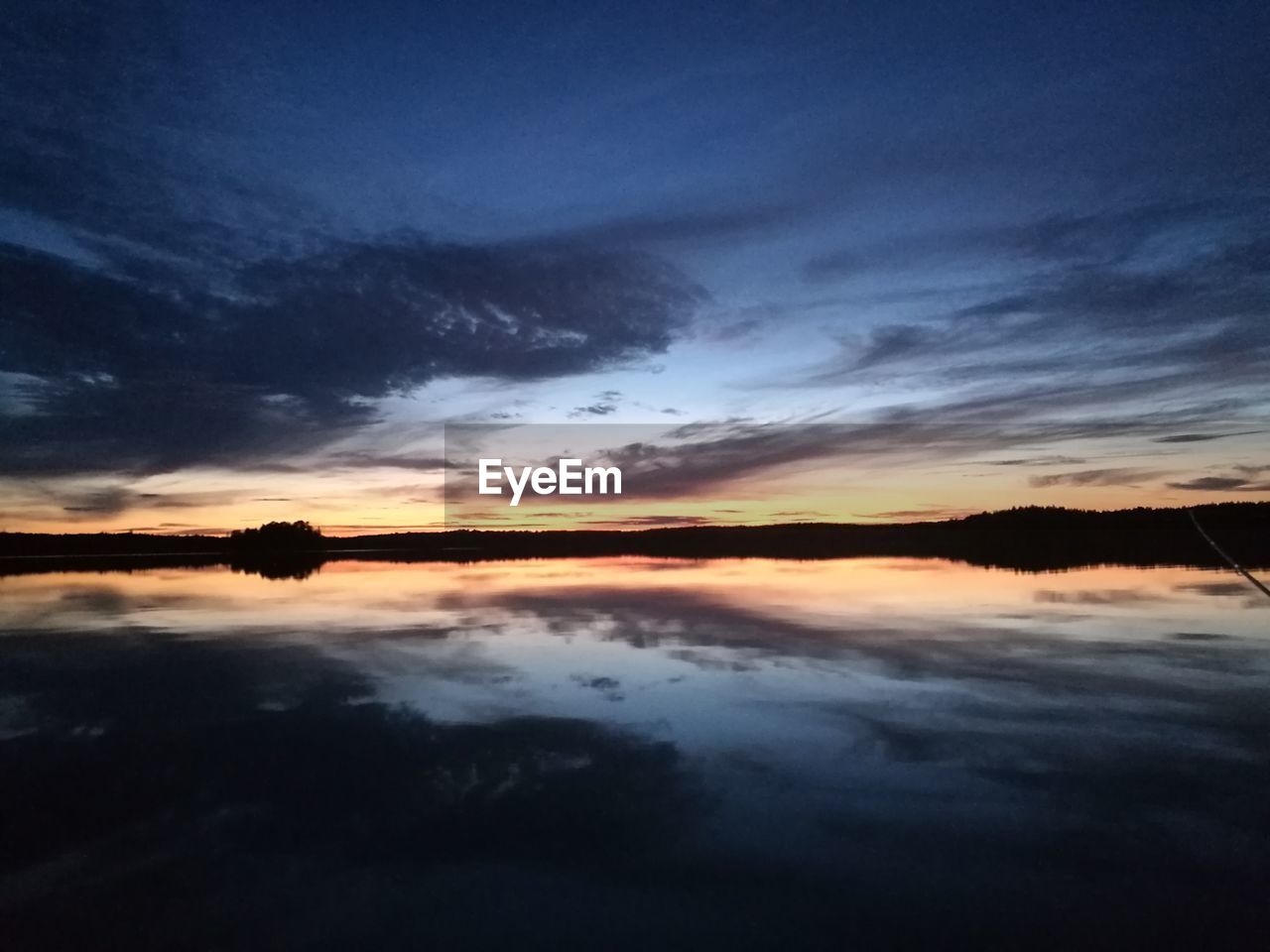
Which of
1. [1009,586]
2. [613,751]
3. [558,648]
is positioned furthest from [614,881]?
[1009,586]

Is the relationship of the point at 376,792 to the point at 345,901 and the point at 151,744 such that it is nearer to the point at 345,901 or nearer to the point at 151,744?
the point at 345,901

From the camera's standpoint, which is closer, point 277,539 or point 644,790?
point 644,790

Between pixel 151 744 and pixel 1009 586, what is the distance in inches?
955

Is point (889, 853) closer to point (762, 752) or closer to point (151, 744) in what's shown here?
point (762, 752)

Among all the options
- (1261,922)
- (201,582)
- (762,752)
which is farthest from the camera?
(201,582)

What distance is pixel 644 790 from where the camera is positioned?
695 cm

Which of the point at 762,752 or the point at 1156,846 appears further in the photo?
the point at 762,752

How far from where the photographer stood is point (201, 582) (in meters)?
33.8

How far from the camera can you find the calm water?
4.91 meters

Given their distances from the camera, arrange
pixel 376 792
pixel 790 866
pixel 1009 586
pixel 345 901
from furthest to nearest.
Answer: pixel 1009 586
pixel 376 792
pixel 790 866
pixel 345 901

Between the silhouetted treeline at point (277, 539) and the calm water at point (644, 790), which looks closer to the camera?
the calm water at point (644, 790)

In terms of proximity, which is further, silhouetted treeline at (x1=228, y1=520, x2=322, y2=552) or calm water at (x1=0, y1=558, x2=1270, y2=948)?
silhouetted treeline at (x1=228, y1=520, x2=322, y2=552)

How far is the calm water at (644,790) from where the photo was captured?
4.91 m

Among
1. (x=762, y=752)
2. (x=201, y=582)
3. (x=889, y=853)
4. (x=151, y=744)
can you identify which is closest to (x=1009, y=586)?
(x=762, y=752)
